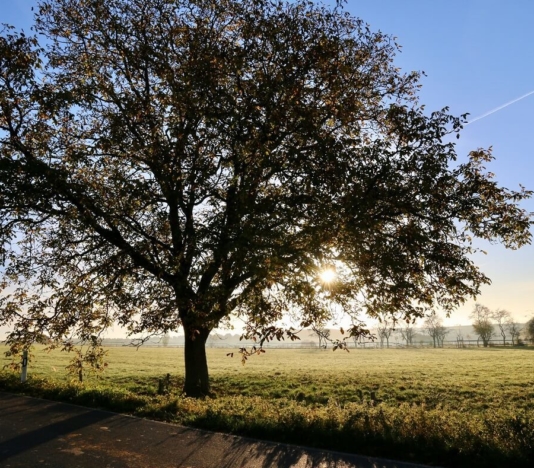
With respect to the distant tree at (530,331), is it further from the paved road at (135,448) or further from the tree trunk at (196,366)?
the paved road at (135,448)

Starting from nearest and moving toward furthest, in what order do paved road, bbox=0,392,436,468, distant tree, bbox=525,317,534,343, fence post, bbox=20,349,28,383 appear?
paved road, bbox=0,392,436,468, fence post, bbox=20,349,28,383, distant tree, bbox=525,317,534,343

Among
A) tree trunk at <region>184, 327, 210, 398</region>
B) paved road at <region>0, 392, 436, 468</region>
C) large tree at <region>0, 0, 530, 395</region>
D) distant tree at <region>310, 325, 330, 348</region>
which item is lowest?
paved road at <region>0, 392, 436, 468</region>

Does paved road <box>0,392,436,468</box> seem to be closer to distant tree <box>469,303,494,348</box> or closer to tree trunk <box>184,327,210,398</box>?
tree trunk <box>184,327,210,398</box>

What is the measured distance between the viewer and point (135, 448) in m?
6.96

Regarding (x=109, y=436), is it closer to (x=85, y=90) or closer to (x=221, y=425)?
(x=221, y=425)

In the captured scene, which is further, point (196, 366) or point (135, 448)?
Result: point (196, 366)

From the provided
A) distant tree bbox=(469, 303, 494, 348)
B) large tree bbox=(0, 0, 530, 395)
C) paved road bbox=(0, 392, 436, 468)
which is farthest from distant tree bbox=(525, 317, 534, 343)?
paved road bbox=(0, 392, 436, 468)

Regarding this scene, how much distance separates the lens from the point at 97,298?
1413 centimetres

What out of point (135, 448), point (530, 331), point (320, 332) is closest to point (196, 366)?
point (320, 332)

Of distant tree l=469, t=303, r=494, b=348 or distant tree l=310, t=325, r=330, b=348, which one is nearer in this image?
distant tree l=310, t=325, r=330, b=348

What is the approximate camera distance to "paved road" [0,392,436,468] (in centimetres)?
628

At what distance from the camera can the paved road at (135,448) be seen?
247 inches

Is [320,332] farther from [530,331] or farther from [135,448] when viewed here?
[530,331]

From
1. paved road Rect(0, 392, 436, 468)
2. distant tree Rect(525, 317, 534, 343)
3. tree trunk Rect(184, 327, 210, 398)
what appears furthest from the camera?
distant tree Rect(525, 317, 534, 343)
